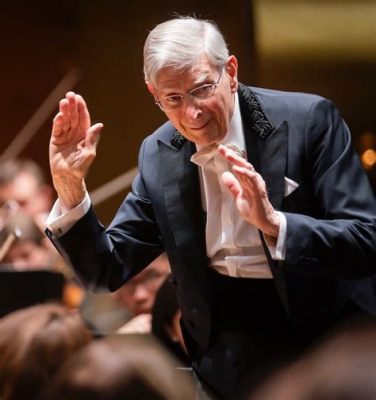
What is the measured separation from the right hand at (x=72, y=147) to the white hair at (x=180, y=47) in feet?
0.50

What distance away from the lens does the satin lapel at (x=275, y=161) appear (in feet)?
6.38

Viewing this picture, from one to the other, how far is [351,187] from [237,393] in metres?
0.46

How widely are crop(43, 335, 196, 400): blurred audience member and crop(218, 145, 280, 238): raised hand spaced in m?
0.52

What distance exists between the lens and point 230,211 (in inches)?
78.0

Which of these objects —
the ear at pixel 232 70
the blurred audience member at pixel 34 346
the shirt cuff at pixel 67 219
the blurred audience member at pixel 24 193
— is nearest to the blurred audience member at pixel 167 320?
the shirt cuff at pixel 67 219

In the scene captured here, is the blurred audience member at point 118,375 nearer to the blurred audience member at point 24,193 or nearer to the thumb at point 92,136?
the thumb at point 92,136

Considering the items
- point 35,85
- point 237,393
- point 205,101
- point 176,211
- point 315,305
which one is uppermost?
point 205,101

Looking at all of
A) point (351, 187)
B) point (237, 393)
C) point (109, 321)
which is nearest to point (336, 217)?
point (351, 187)

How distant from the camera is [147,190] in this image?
2088 mm

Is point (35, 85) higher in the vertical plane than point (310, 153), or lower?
lower

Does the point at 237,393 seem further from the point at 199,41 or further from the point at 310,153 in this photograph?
the point at 199,41

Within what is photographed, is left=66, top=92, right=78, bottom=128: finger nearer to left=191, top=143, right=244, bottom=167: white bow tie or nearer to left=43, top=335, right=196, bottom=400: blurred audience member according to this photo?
left=191, top=143, right=244, bottom=167: white bow tie

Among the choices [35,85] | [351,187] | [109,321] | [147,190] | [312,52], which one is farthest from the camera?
[35,85]

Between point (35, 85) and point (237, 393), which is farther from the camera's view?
point (35, 85)
